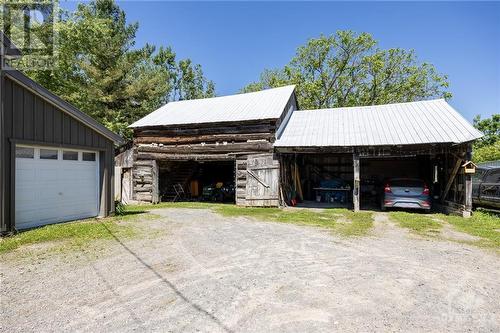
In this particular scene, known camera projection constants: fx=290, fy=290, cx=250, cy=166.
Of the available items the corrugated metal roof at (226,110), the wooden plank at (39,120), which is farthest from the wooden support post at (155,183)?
the wooden plank at (39,120)

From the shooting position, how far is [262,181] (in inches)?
593

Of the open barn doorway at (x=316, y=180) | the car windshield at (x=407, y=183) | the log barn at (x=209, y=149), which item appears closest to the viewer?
the car windshield at (x=407, y=183)

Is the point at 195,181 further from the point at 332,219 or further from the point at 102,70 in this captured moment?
the point at 102,70

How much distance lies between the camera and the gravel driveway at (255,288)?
3430 mm

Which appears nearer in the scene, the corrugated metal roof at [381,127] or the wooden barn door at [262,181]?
the corrugated metal roof at [381,127]

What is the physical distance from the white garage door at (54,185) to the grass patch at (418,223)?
11.4m

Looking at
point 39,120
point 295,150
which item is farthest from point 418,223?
point 39,120

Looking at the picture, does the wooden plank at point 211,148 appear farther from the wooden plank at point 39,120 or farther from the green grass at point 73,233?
the wooden plank at point 39,120

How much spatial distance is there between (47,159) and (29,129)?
50.2 inches

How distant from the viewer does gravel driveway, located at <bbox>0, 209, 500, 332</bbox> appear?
11.3 feet

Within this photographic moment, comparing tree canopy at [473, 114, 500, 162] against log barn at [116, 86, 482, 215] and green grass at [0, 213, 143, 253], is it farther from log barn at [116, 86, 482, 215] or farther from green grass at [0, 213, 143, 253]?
green grass at [0, 213, 143, 253]

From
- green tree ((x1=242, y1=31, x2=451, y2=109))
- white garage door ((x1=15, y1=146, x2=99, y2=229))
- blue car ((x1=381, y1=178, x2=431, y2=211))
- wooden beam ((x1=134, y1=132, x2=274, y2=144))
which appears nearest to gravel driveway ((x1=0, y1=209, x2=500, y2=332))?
white garage door ((x1=15, y1=146, x2=99, y2=229))

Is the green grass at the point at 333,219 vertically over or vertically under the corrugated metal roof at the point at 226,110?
under

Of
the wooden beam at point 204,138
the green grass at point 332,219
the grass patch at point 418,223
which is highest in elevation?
the wooden beam at point 204,138
